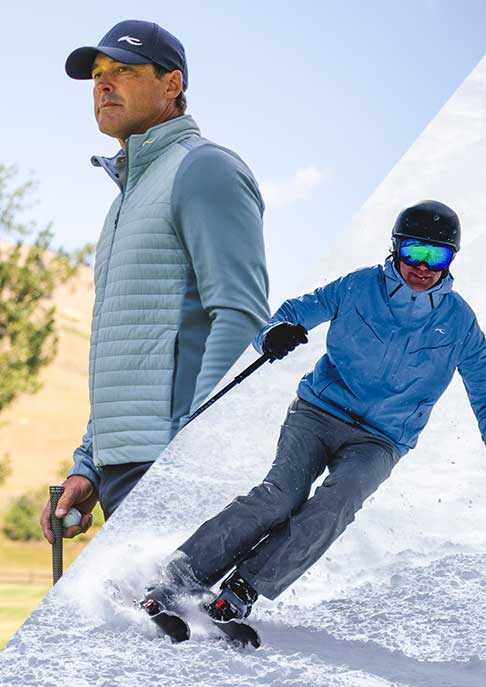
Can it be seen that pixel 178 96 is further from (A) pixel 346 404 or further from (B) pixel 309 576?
(B) pixel 309 576

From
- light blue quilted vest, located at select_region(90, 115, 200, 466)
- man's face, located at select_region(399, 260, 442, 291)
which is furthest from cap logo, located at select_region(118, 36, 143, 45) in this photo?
man's face, located at select_region(399, 260, 442, 291)

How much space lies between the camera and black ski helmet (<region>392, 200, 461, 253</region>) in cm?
209

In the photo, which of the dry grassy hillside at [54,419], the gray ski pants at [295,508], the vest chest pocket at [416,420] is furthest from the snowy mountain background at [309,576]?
the dry grassy hillside at [54,419]

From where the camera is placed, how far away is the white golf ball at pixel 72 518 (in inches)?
99.8

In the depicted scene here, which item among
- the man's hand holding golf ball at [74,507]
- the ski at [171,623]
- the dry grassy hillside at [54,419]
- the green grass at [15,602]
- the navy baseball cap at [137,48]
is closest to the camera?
the ski at [171,623]

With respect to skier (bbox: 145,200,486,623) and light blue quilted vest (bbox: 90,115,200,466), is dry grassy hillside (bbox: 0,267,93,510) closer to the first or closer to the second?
light blue quilted vest (bbox: 90,115,200,466)

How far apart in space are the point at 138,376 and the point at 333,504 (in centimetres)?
48

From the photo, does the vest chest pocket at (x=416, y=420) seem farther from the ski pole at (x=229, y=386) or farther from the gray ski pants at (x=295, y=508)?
the ski pole at (x=229, y=386)

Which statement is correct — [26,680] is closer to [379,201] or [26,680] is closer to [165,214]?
[165,214]

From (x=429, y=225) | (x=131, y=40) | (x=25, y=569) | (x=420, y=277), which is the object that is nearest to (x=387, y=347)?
(x=420, y=277)

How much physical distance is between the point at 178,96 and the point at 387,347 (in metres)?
0.80

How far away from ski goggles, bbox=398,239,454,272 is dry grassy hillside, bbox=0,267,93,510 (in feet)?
111

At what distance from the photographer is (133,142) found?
2400mm

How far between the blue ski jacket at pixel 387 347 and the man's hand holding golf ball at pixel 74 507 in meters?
0.63
